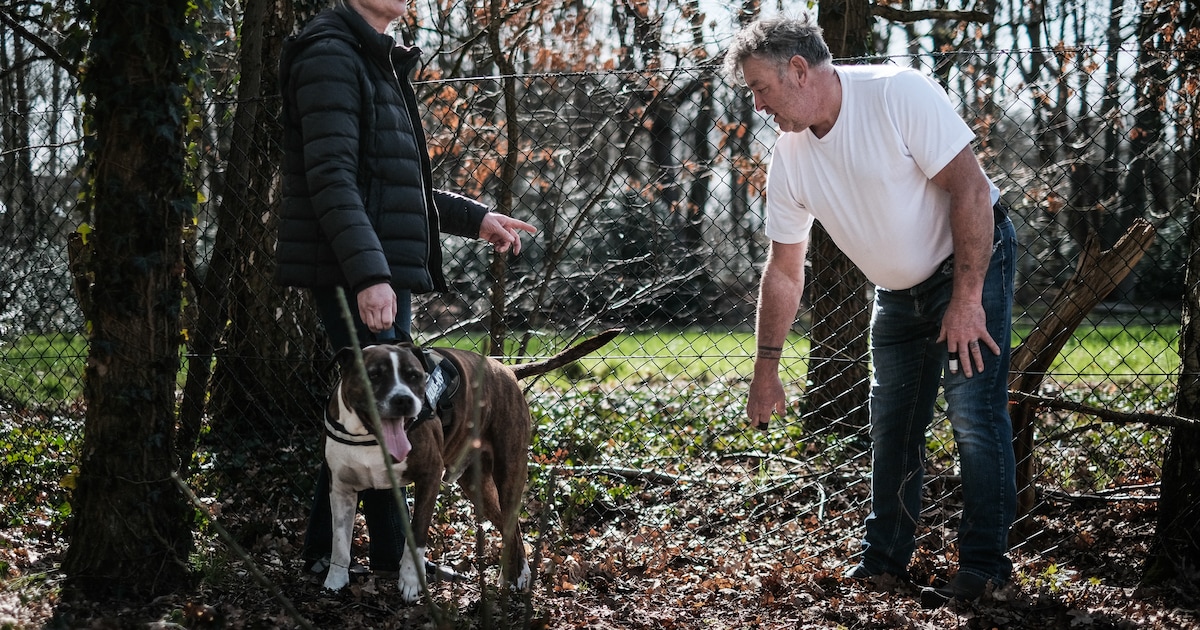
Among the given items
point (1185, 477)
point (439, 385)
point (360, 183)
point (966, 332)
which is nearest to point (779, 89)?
point (966, 332)

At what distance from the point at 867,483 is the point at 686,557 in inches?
51.2

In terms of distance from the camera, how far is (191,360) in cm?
489

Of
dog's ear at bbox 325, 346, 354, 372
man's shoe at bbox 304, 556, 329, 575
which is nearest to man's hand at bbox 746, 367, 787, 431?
dog's ear at bbox 325, 346, 354, 372

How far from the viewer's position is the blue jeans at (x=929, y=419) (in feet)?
10.3

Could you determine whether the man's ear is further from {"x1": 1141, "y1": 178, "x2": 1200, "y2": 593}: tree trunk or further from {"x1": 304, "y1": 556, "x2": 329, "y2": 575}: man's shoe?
{"x1": 304, "y1": 556, "x2": 329, "y2": 575}: man's shoe

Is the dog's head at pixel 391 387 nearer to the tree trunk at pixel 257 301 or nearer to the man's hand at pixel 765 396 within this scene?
the man's hand at pixel 765 396

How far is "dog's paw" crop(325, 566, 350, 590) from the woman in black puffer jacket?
0.44ft

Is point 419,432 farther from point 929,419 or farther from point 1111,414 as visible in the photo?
point 1111,414

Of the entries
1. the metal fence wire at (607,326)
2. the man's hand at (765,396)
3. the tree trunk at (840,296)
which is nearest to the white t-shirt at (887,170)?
the man's hand at (765,396)

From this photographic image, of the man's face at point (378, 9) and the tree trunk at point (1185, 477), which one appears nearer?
the man's face at point (378, 9)

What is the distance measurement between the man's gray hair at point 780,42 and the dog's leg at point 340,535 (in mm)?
2030

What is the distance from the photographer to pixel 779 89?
313 centimetres

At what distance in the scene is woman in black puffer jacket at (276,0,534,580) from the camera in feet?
9.60

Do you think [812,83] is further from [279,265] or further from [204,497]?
[204,497]
